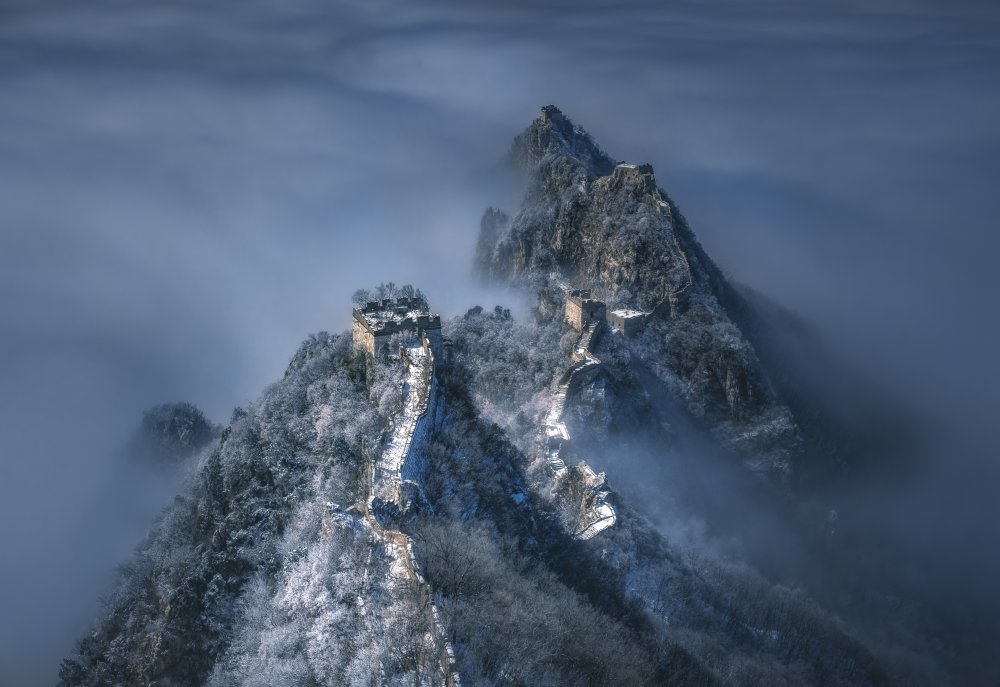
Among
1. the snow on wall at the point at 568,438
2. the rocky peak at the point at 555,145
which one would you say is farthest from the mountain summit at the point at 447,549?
the rocky peak at the point at 555,145

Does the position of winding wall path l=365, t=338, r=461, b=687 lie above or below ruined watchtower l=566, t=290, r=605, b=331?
below

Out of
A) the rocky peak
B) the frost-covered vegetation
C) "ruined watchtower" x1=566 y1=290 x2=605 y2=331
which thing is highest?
the rocky peak

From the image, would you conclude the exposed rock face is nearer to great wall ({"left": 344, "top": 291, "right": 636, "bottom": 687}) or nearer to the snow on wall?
the snow on wall

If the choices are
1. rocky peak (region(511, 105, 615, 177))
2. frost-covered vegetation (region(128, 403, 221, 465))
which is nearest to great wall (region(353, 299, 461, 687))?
frost-covered vegetation (region(128, 403, 221, 465))

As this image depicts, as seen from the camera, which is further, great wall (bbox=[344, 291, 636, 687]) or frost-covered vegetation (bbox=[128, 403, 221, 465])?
frost-covered vegetation (bbox=[128, 403, 221, 465])

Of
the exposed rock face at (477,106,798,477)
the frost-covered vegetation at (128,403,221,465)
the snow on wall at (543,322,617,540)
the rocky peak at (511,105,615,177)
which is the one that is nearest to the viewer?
the snow on wall at (543,322,617,540)

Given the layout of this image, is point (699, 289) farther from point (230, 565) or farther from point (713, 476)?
point (230, 565)

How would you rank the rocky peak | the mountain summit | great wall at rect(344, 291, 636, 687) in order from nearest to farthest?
the mountain summit, great wall at rect(344, 291, 636, 687), the rocky peak

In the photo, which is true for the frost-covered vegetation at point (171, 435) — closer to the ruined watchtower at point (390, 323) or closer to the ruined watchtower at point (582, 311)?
the ruined watchtower at point (582, 311)

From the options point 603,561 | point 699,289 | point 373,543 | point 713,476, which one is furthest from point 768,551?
point 373,543
